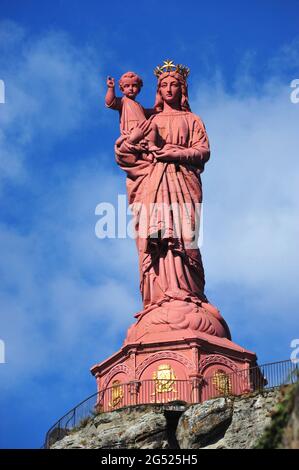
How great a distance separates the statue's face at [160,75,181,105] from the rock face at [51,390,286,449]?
14.4 metres

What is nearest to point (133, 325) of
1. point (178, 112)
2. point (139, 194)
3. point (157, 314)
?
point (157, 314)

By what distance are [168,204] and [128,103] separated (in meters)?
5.25

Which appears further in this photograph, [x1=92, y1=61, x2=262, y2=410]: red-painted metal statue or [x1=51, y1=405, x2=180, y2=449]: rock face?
[x1=92, y1=61, x2=262, y2=410]: red-painted metal statue

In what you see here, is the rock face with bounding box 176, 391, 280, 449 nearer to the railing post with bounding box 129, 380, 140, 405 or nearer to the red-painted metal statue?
the red-painted metal statue

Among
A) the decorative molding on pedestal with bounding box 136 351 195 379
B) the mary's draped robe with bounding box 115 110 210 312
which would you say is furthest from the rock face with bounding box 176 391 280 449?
the mary's draped robe with bounding box 115 110 210 312

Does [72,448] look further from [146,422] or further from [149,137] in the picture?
[149,137]

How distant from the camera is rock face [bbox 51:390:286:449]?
1850 inches

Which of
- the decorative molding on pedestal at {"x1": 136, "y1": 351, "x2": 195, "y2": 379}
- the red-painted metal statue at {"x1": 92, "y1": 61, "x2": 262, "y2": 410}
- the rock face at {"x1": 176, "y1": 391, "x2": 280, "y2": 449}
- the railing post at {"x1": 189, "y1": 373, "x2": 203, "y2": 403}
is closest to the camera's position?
the rock face at {"x1": 176, "y1": 391, "x2": 280, "y2": 449}

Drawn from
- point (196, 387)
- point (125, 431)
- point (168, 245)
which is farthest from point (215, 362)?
point (168, 245)

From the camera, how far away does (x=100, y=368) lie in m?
52.9
